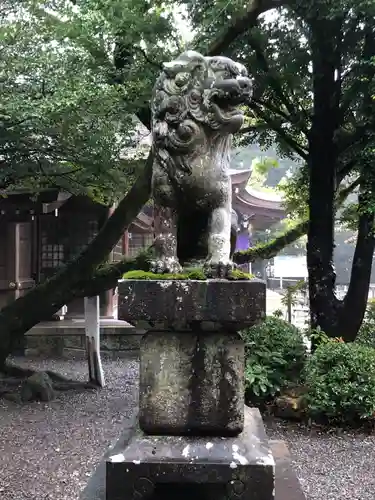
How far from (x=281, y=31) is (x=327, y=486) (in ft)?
21.3

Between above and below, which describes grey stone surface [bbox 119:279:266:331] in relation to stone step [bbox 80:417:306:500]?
above

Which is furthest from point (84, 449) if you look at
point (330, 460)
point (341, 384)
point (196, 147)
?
point (196, 147)

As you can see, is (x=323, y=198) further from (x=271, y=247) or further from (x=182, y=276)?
(x=182, y=276)

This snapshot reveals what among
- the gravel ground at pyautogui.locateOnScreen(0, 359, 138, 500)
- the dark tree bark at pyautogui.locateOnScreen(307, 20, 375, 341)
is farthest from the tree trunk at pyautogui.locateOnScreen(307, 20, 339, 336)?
the gravel ground at pyautogui.locateOnScreen(0, 359, 138, 500)

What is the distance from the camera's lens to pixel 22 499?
4.32 m

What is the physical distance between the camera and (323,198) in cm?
822

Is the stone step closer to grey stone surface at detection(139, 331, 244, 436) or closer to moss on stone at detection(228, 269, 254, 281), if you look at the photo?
grey stone surface at detection(139, 331, 244, 436)

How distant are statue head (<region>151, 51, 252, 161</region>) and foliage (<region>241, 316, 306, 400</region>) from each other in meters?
4.43

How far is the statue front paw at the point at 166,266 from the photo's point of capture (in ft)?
7.93

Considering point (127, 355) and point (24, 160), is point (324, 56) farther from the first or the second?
point (127, 355)

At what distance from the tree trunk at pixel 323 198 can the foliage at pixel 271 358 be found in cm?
105

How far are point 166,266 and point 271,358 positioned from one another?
4.77m

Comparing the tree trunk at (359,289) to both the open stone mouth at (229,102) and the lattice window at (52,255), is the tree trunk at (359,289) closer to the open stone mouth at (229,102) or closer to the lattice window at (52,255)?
the open stone mouth at (229,102)

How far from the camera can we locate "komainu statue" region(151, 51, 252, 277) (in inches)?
96.7
